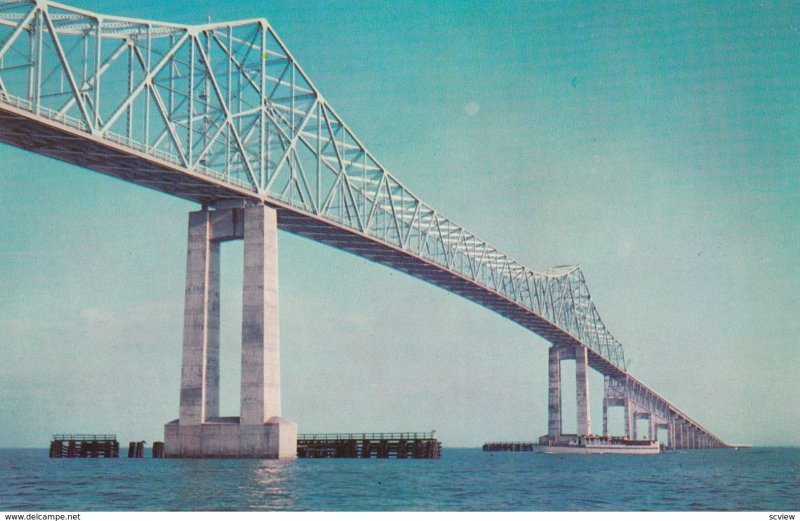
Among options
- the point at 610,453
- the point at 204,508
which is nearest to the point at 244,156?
the point at 204,508

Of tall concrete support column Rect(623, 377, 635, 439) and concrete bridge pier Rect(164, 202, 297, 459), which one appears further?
tall concrete support column Rect(623, 377, 635, 439)

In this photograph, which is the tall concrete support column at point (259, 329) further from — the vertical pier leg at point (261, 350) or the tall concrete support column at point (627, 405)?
the tall concrete support column at point (627, 405)


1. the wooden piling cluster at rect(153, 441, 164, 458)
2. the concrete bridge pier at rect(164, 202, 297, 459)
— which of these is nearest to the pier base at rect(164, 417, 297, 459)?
the concrete bridge pier at rect(164, 202, 297, 459)

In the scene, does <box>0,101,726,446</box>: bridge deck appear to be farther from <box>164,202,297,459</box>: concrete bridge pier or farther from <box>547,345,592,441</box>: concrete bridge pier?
<box>547,345,592,441</box>: concrete bridge pier

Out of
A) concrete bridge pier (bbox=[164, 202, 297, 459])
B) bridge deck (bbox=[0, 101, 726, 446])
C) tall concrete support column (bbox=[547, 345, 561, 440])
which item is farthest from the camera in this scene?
tall concrete support column (bbox=[547, 345, 561, 440])

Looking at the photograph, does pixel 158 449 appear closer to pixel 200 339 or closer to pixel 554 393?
pixel 200 339

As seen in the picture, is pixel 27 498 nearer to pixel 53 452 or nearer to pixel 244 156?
pixel 244 156

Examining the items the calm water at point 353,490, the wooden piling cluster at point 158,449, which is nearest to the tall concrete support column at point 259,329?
the calm water at point 353,490

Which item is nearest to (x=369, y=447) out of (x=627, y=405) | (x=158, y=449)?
(x=158, y=449)
